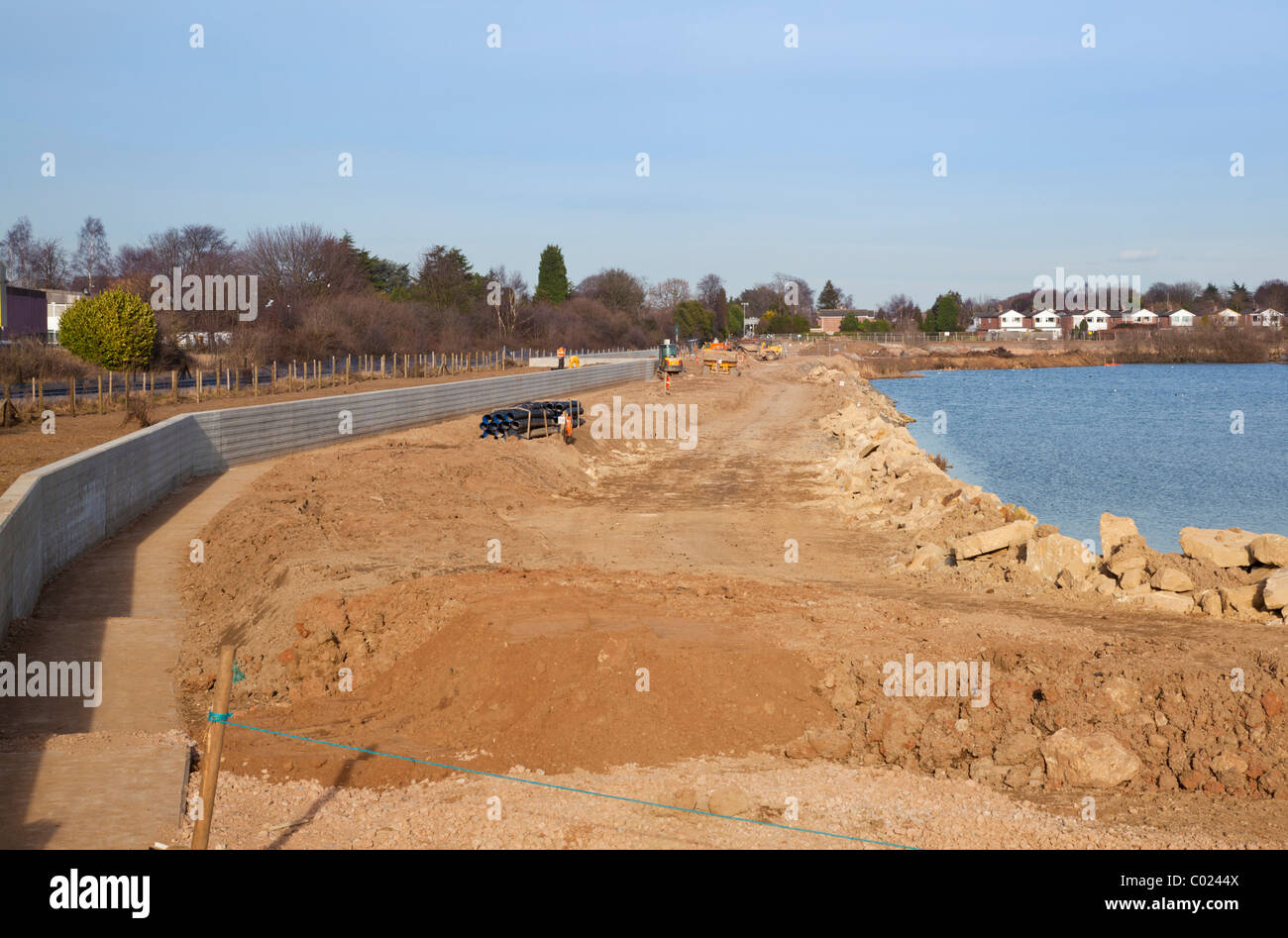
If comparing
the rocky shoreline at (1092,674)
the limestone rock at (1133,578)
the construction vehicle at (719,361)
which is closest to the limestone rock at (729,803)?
the rocky shoreline at (1092,674)

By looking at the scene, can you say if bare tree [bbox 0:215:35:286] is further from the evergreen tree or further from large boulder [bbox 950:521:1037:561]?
large boulder [bbox 950:521:1037:561]

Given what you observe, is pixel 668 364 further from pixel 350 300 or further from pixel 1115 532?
pixel 1115 532

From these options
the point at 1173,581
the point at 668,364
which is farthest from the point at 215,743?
the point at 668,364

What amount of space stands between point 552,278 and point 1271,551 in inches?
4685

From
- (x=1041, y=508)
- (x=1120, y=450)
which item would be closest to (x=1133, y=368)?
(x=1120, y=450)

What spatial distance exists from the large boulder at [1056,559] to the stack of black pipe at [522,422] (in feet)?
65.6

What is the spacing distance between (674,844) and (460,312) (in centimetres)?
9831

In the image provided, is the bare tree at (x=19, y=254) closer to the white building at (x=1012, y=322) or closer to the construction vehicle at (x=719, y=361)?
the construction vehicle at (x=719, y=361)

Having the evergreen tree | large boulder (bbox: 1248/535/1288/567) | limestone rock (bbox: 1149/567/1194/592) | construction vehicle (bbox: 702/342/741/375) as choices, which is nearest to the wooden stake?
limestone rock (bbox: 1149/567/1194/592)

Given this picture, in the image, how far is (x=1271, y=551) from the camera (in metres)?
14.2

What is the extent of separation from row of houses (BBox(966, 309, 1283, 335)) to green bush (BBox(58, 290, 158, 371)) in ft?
505

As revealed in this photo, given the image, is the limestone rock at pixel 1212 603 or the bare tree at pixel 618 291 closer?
the limestone rock at pixel 1212 603

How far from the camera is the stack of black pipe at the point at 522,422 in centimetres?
3400

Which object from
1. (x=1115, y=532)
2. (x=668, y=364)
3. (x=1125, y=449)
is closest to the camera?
(x=1115, y=532)
